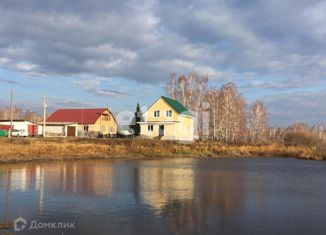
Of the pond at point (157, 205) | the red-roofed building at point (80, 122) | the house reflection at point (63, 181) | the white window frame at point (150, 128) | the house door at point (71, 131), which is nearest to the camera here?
the pond at point (157, 205)

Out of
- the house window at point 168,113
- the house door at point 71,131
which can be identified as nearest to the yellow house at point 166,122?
the house window at point 168,113

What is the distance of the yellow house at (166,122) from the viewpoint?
54.5m

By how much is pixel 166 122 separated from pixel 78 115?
56.0ft

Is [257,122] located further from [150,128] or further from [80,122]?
[80,122]

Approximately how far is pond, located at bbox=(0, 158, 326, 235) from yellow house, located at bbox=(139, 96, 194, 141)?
32.7 meters

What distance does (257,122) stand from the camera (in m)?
72.9

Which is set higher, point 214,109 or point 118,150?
point 214,109

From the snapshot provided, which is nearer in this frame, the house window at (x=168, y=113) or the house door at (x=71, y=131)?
the house window at (x=168, y=113)

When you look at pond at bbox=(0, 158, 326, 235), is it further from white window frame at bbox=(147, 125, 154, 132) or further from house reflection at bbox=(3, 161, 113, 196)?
white window frame at bbox=(147, 125, 154, 132)

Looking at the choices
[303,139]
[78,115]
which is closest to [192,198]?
[78,115]

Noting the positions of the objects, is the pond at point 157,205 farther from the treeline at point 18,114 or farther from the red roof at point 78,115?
the treeline at point 18,114

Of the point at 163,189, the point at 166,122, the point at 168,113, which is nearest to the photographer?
the point at 163,189

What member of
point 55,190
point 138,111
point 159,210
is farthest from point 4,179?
point 138,111

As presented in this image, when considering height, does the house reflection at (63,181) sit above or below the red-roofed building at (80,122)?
below
